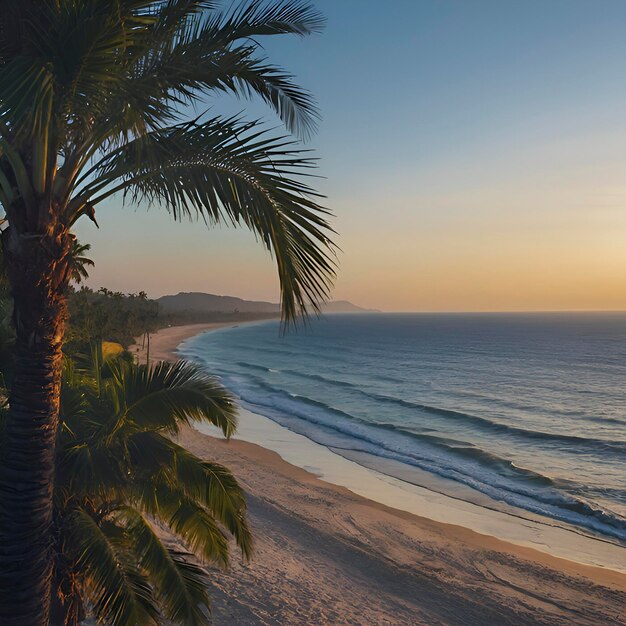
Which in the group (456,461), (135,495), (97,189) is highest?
(97,189)

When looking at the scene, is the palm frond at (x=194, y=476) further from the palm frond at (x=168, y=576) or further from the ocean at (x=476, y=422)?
the ocean at (x=476, y=422)

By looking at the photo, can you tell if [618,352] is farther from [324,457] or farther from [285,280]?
[285,280]

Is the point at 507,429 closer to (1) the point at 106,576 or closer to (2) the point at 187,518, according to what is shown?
(2) the point at 187,518

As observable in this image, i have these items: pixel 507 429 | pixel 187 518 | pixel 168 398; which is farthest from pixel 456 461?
pixel 168 398

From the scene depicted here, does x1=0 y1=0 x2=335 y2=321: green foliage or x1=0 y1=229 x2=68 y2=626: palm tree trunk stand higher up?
x1=0 y1=0 x2=335 y2=321: green foliage

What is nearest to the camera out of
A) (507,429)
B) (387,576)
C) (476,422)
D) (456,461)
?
(387,576)

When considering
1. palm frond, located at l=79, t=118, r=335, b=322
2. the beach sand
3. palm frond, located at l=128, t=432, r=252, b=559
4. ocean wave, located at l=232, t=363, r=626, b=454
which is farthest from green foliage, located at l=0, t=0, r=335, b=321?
ocean wave, located at l=232, t=363, r=626, b=454

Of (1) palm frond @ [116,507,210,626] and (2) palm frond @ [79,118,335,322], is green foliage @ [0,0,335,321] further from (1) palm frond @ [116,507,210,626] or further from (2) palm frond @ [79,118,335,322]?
(1) palm frond @ [116,507,210,626]
